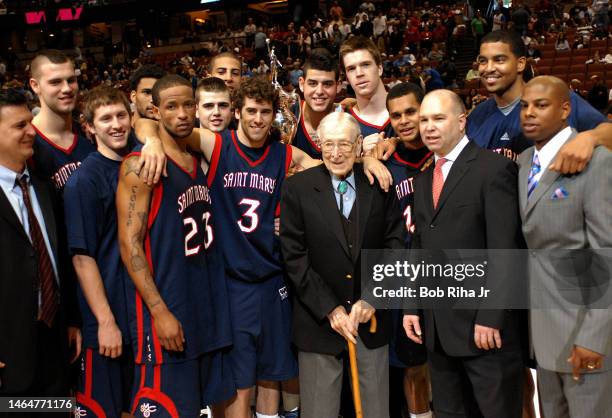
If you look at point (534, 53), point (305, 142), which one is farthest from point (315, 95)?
point (534, 53)

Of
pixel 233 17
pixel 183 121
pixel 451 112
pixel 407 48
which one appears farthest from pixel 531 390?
pixel 233 17

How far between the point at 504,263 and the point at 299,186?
113 centimetres

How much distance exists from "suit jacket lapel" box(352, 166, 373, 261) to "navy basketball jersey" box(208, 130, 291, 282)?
1.62 ft

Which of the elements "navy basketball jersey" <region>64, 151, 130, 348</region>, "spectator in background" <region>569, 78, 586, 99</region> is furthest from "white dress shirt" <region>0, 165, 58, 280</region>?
"spectator in background" <region>569, 78, 586, 99</region>

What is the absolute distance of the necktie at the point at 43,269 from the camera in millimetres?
2785

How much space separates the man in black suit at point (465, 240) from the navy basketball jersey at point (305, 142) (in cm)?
115

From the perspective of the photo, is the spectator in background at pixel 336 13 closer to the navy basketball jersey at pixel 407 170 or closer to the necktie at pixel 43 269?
the navy basketball jersey at pixel 407 170

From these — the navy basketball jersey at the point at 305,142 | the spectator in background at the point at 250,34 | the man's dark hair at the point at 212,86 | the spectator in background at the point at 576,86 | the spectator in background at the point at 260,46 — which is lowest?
the navy basketball jersey at the point at 305,142

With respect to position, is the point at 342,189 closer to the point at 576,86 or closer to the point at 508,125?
the point at 508,125

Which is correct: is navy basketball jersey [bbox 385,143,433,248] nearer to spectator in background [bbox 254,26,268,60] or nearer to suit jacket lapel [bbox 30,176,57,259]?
suit jacket lapel [bbox 30,176,57,259]

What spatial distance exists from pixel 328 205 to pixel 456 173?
69 centimetres

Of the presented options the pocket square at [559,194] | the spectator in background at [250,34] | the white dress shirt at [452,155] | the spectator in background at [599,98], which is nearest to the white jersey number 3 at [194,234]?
the white dress shirt at [452,155]

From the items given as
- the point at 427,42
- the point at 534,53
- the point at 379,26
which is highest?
the point at 379,26

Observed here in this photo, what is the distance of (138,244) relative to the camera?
2.89 meters
